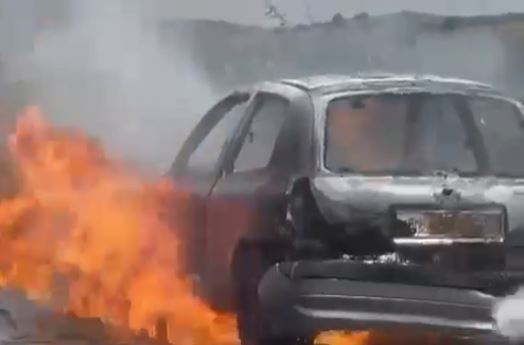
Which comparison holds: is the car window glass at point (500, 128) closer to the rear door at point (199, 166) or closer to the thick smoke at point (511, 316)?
the thick smoke at point (511, 316)

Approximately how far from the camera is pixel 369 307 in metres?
4.16

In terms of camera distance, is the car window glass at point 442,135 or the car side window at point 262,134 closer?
the car side window at point 262,134

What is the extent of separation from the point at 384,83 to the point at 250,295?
43.2 inches

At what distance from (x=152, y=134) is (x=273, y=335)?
1110 mm

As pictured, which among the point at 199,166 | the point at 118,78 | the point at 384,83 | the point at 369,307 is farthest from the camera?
the point at 118,78

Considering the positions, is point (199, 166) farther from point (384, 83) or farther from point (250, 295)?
point (384, 83)

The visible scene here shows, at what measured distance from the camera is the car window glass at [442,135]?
14.8ft

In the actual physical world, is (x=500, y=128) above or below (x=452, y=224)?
above

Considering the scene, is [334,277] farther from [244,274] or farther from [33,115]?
[33,115]

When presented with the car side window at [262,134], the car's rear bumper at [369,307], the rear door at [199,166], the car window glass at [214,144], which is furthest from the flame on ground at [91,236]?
the car's rear bumper at [369,307]

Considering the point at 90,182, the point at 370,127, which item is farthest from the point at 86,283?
the point at 370,127

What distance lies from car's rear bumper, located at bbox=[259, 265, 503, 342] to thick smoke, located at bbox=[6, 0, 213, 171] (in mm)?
955

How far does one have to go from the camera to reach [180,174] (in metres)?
4.75

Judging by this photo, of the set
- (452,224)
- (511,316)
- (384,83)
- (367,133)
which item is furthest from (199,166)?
(511,316)
